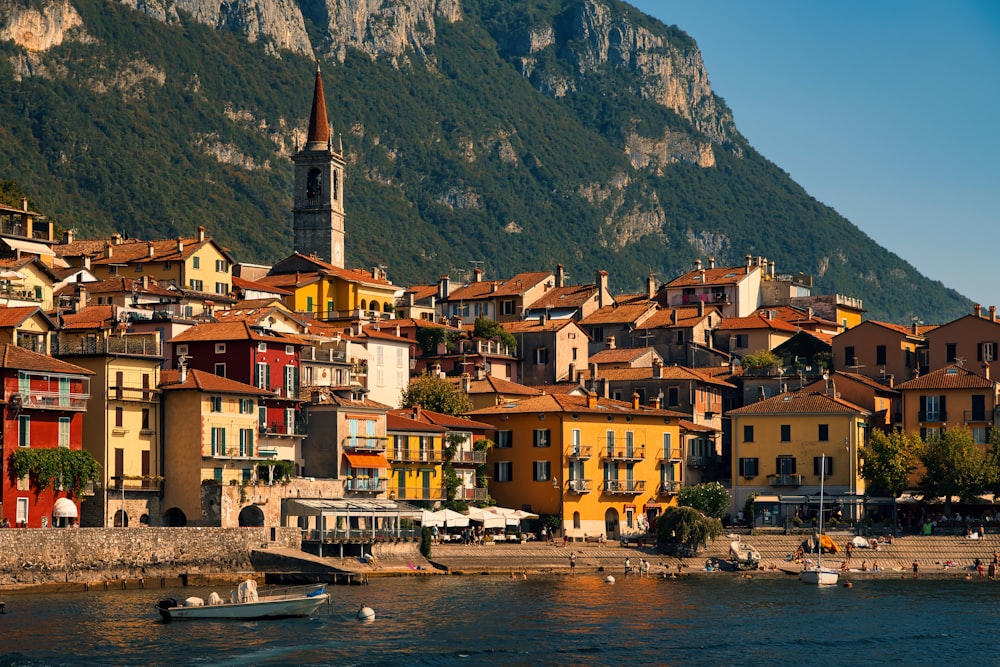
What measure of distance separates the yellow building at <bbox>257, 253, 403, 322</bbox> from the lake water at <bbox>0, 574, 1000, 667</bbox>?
173 feet

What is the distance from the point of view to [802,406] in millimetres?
119312

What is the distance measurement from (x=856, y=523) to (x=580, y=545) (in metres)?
17.7

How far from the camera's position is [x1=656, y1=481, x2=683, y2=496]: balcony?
4729 inches

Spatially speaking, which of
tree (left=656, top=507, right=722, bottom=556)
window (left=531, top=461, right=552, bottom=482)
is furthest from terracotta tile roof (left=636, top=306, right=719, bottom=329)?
tree (left=656, top=507, right=722, bottom=556)

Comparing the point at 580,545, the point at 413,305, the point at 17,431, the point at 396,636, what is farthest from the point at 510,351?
the point at 396,636

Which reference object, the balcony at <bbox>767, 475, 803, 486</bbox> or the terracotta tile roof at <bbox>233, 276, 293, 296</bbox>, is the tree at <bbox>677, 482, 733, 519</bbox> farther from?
the terracotta tile roof at <bbox>233, 276, 293, 296</bbox>

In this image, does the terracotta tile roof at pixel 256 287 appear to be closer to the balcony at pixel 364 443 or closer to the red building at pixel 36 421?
the balcony at pixel 364 443

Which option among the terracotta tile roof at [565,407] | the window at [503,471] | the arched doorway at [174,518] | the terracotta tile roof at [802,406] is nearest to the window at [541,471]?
the window at [503,471]

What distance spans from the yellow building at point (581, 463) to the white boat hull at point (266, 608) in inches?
1392

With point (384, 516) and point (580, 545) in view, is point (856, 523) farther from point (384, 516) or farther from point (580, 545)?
point (384, 516)

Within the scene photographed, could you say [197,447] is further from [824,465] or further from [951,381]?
[951,381]

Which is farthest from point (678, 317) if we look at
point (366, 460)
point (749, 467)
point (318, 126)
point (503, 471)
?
point (366, 460)

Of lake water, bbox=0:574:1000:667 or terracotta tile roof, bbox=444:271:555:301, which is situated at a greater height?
terracotta tile roof, bbox=444:271:555:301

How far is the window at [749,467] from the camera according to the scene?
4729 inches
